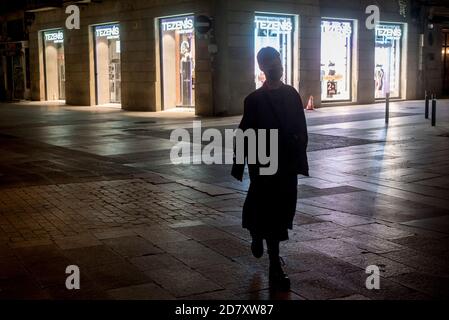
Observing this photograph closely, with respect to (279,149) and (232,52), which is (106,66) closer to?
(232,52)

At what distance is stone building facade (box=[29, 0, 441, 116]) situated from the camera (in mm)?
22281

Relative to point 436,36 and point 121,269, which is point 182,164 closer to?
point 121,269

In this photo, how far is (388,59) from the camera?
28453 mm

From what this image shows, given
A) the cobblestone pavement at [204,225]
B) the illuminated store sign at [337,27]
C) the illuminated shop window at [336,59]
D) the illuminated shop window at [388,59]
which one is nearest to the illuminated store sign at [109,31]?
the illuminated store sign at [337,27]

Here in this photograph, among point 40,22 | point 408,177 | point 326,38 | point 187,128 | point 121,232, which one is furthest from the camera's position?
point 40,22

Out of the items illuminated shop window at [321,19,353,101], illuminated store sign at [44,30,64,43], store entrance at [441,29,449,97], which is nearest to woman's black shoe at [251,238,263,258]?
illuminated shop window at [321,19,353,101]

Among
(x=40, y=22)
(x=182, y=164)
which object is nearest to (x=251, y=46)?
(x=182, y=164)

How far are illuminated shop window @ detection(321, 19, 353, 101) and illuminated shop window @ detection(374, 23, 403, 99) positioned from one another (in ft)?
5.86

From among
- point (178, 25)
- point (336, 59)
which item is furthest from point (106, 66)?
point (336, 59)

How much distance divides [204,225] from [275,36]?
1794 cm

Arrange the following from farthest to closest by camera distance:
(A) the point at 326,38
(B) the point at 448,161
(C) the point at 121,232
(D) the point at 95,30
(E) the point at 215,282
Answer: (D) the point at 95,30, (A) the point at 326,38, (B) the point at 448,161, (C) the point at 121,232, (E) the point at 215,282

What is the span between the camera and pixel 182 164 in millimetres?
11398

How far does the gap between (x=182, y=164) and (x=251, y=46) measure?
1219 centimetres

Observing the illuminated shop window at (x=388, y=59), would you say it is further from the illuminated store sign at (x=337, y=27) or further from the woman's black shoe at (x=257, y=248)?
the woman's black shoe at (x=257, y=248)
